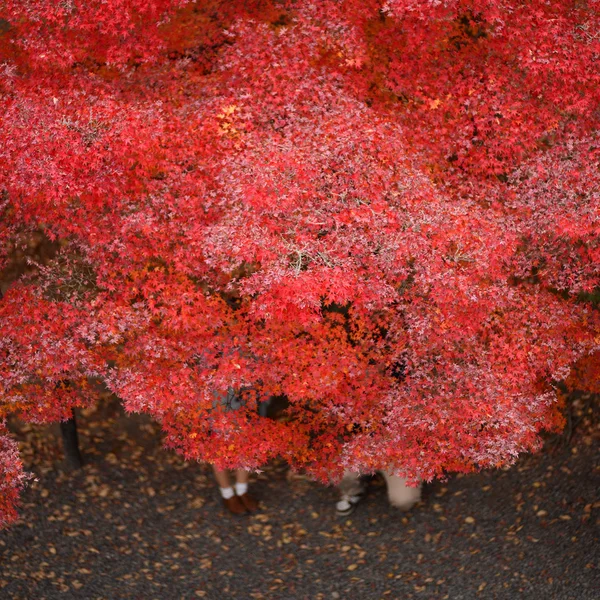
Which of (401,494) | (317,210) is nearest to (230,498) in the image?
(401,494)

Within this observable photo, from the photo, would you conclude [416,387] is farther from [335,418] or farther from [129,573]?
[129,573]

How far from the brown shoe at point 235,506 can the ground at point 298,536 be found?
14 centimetres

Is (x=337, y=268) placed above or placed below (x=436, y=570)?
above

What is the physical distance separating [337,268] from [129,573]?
663 centimetres

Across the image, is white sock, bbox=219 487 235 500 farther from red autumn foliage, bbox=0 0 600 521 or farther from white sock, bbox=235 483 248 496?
red autumn foliage, bbox=0 0 600 521

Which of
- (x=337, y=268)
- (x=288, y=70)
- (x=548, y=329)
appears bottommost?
(x=548, y=329)

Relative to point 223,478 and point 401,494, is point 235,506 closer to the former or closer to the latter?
point 223,478

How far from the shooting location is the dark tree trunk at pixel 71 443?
561 inches

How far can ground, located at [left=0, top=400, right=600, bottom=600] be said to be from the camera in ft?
39.7

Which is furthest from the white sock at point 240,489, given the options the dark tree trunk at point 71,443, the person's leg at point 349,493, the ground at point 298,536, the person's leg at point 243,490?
the dark tree trunk at point 71,443

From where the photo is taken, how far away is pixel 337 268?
9305 millimetres

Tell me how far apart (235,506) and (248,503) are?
0.26 metres

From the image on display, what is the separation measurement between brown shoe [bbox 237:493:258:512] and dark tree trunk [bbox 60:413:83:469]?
3.08 meters

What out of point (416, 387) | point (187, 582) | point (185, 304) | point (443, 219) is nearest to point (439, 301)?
point (443, 219)
